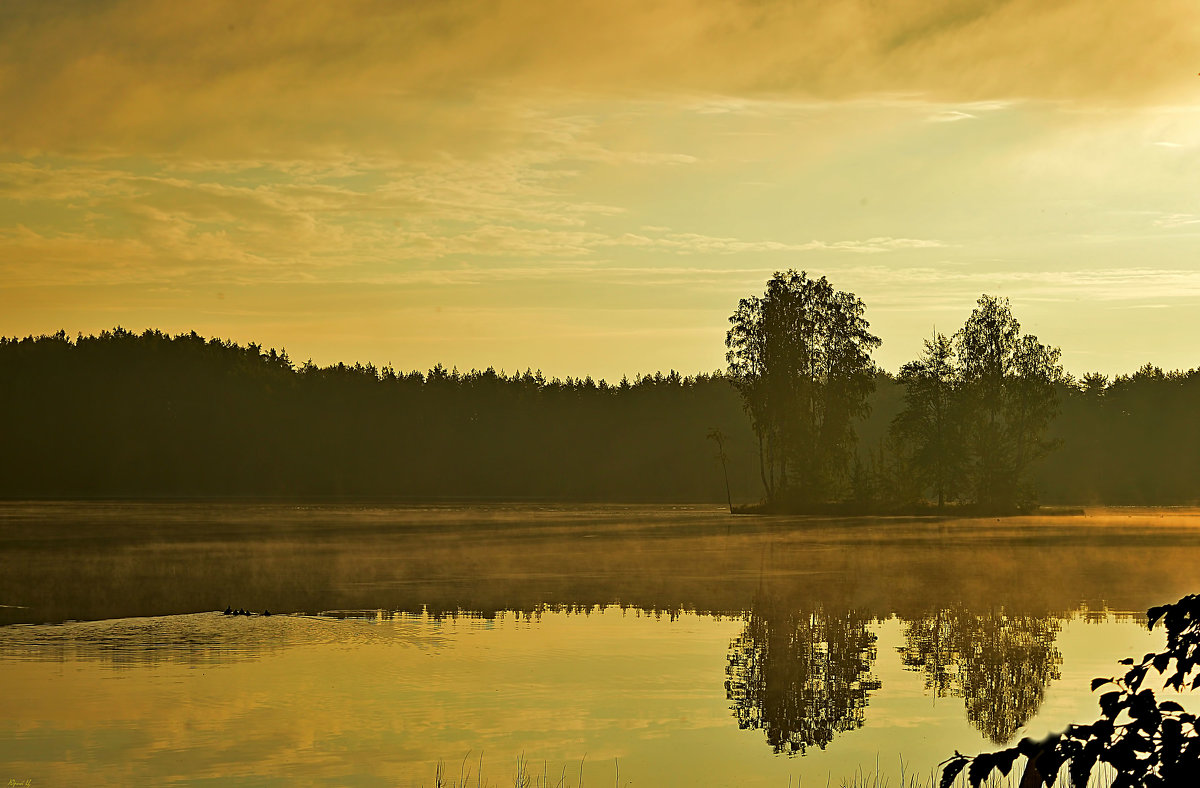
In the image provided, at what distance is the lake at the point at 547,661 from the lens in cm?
1234

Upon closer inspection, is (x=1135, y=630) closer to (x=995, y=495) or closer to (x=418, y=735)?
(x=418, y=735)

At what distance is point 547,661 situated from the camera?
1847 cm

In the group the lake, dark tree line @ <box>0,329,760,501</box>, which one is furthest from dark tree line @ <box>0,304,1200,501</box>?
the lake

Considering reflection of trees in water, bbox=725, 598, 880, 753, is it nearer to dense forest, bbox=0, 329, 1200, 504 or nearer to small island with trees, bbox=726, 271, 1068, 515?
small island with trees, bbox=726, 271, 1068, 515

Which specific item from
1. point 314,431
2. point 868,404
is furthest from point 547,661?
point 314,431

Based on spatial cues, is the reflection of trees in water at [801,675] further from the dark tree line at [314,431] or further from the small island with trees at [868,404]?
the dark tree line at [314,431]

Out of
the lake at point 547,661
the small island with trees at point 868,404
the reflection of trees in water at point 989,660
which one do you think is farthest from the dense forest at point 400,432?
the reflection of trees in water at point 989,660

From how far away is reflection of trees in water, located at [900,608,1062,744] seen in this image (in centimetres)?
1492

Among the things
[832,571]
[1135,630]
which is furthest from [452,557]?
[1135,630]

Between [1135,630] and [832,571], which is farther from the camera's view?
[832,571]

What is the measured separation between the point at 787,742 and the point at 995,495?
80134mm

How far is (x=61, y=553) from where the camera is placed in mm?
39562

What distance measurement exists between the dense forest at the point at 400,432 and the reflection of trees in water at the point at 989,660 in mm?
121729

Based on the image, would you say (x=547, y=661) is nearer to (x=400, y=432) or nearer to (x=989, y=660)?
(x=989, y=660)
